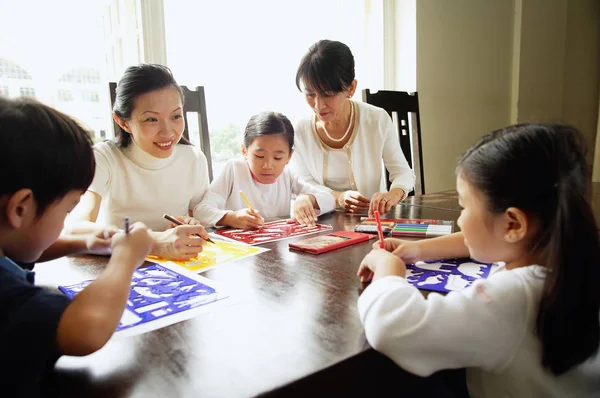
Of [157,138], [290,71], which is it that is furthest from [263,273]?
[290,71]

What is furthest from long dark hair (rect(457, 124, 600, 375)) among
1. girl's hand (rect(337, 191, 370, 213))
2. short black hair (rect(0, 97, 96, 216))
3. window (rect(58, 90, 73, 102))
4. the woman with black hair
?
window (rect(58, 90, 73, 102))

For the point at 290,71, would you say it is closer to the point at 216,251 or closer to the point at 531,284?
the point at 216,251

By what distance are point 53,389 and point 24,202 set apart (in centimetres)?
20

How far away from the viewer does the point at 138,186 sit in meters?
1.35

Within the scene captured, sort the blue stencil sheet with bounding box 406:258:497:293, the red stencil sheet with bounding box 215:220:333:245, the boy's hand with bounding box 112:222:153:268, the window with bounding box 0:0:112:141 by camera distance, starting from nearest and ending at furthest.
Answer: the boy's hand with bounding box 112:222:153:268, the blue stencil sheet with bounding box 406:258:497:293, the red stencil sheet with bounding box 215:220:333:245, the window with bounding box 0:0:112:141

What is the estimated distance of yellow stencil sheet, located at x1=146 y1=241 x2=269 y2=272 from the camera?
81cm

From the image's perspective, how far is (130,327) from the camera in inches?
21.0

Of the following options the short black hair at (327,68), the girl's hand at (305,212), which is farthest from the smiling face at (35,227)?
the short black hair at (327,68)

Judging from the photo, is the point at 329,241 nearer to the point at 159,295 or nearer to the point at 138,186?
the point at 159,295

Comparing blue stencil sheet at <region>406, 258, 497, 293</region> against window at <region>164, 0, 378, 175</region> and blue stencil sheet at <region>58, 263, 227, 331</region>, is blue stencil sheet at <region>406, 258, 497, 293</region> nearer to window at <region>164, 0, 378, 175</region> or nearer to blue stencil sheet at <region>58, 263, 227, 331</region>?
blue stencil sheet at <region>58, 263, 227, 331</region>

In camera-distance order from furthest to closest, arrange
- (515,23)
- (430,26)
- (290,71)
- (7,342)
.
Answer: (515,23), (430,26), (290,71), (7,342)

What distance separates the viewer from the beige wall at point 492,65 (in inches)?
104

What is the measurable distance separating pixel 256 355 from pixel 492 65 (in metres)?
3.02

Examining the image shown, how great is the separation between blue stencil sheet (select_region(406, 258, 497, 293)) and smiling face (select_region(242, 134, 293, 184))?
2.65 ft
